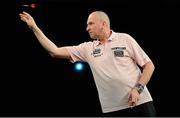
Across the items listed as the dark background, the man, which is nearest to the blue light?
the dark background

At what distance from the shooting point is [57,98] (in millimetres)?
6258

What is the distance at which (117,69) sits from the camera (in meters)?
3.37

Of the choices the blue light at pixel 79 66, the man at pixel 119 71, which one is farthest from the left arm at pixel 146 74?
the blue light at pixel 79 66

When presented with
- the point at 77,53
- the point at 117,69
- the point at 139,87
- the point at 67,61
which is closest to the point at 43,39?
the point at 77,53

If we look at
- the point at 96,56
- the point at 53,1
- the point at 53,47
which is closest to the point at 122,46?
the point at 96,56

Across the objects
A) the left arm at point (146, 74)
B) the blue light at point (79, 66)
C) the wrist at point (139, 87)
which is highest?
the left arm at point (146, 74)

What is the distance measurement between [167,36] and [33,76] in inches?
76.8

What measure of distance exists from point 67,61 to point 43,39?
2633 mm

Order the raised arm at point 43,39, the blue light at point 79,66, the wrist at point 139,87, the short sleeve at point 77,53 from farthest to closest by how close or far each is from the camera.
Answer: the blue light at point 79,66
the short sleeve at point 77,53
the raised arm at point 43,39
the wrist at point 139,87

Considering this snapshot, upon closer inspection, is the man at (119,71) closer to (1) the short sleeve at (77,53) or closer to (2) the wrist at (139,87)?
(2) the wrist at (139,87)

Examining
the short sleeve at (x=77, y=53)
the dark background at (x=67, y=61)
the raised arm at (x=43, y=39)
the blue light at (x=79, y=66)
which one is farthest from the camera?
the blue light at (x=79, y=66)

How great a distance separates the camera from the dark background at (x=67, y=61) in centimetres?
575

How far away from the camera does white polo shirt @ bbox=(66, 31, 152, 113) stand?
335cm

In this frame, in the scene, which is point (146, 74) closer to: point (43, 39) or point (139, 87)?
point (139, 87)
